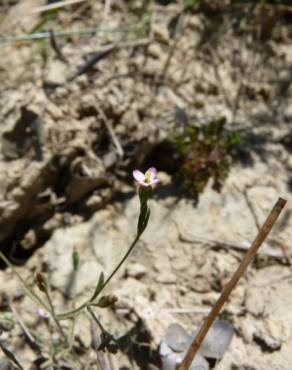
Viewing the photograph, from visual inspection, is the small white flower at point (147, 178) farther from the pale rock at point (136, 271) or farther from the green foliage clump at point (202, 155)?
the green foliage clump at point (202, 155)

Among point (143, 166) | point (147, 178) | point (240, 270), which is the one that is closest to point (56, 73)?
point (143, 166)

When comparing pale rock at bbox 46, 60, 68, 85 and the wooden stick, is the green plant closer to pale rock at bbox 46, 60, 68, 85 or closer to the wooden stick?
the wooden stick

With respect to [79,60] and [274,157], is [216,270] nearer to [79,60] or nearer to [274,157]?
[274,157]

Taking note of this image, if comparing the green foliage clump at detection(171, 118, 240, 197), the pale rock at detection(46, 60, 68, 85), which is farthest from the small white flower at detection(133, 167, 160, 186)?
the pale rock at detection(46, 60, 68, 85)

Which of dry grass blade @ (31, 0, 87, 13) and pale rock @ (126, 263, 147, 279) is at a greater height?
dry grass blade @ (31, 0, 87, 13)

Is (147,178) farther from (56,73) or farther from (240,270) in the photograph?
(56,73)

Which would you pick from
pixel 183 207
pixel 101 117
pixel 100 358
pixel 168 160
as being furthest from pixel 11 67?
pixel 100 358

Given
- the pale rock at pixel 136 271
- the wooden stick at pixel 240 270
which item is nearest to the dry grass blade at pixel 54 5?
the pale rock at pixel 136 271
